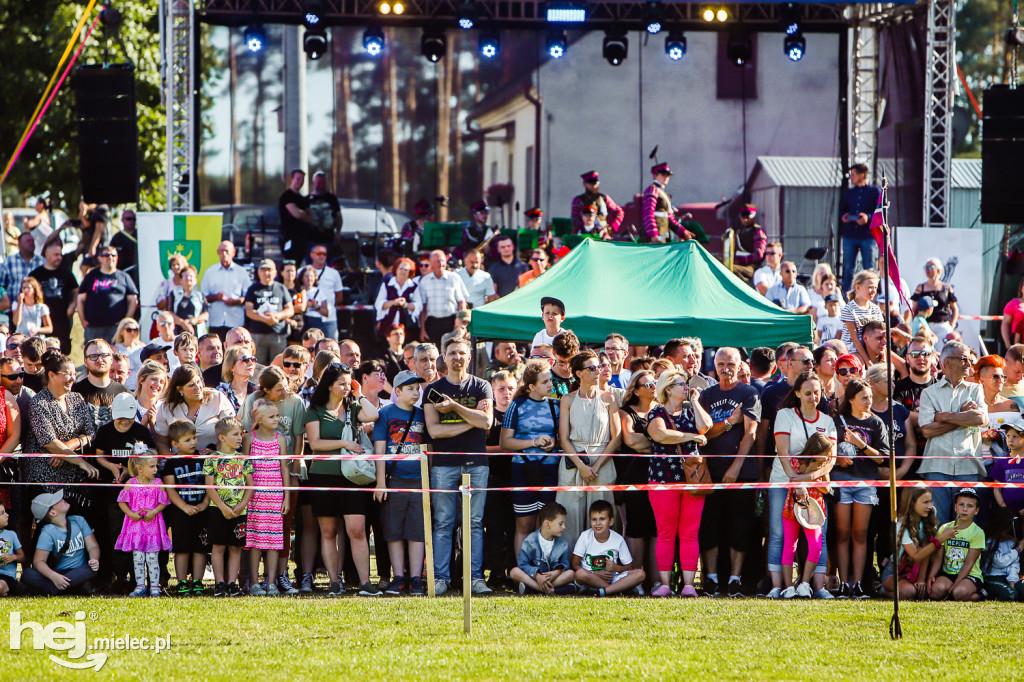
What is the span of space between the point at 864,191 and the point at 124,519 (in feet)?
35.3

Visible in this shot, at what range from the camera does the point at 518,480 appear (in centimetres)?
893

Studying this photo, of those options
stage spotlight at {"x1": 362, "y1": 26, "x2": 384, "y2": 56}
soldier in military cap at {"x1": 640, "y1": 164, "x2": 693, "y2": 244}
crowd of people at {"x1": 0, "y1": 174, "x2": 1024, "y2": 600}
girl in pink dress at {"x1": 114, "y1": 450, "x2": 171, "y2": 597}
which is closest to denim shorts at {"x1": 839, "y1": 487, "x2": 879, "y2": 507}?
crowd of people at {"x1": 0, "y1": 174, "x2": 1024, "y2": 600}

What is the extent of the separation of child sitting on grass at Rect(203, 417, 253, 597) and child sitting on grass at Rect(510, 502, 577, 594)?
1.88m

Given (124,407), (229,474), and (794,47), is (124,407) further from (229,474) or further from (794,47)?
(794,47)

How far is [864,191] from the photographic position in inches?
634

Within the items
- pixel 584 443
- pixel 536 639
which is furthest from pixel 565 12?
pixel 536 639

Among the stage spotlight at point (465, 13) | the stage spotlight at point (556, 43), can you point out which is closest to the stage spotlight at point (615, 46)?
the stage spotlight at point (556, 43)

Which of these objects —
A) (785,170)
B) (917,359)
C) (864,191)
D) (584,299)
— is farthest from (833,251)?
(917,359)

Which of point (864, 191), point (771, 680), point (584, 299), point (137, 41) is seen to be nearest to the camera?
point (771, 680)

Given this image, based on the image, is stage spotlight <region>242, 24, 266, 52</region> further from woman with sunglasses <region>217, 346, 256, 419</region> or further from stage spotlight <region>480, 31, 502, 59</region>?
woman with sunglasses <region>217, 346, 256, 419</region>

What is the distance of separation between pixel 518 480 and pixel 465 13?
10.8m

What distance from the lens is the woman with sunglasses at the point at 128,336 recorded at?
1140 cm

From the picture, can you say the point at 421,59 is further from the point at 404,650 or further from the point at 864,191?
the point at 404,650

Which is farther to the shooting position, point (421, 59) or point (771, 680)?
point (421, 59)
